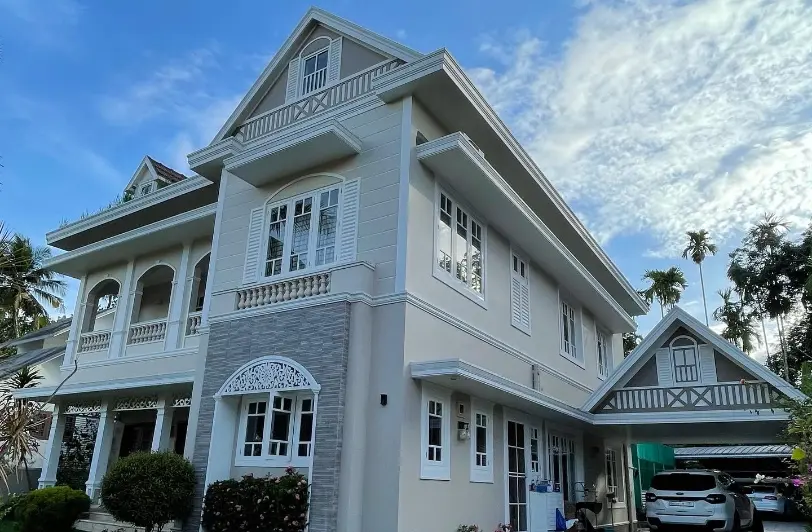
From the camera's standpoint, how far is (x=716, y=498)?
12.4m

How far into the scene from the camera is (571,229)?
17.0 meters

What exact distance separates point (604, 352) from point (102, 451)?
52.1 ft

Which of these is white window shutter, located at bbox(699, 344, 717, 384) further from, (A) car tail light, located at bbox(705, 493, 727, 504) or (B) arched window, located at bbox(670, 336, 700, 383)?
(A) car tail light, located at bbox(705, 493, 727, 504)

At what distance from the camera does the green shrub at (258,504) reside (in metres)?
8.85

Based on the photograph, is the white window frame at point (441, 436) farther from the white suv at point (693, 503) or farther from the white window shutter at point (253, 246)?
the white suv at point (693, 503)

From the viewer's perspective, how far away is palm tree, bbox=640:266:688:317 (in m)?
47.8

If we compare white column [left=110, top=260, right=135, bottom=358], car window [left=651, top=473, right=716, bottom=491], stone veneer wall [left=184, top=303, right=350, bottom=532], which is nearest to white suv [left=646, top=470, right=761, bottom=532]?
car window [left=651, top=473, right=716, bottom=491]

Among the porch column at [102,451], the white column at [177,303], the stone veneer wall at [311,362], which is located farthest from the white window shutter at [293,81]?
the porch column at [102,451]

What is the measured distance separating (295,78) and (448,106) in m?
3.79

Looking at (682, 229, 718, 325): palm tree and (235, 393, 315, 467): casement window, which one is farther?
(682, 229, 718, 325): palm tree

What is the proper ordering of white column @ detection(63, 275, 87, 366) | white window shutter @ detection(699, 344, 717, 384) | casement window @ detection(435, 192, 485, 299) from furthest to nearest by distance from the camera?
white column @ detection(63, 275, 87, 366)
white window shutter @ detection(699, 344, 717, 384)
casement window @ detection(435, 192, 485, 299)

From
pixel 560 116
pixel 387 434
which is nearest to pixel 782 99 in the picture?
pixel 560 116

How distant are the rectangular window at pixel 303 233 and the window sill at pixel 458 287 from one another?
184 cm

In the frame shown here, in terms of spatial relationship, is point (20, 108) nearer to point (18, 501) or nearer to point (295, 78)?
point (295, 78)
